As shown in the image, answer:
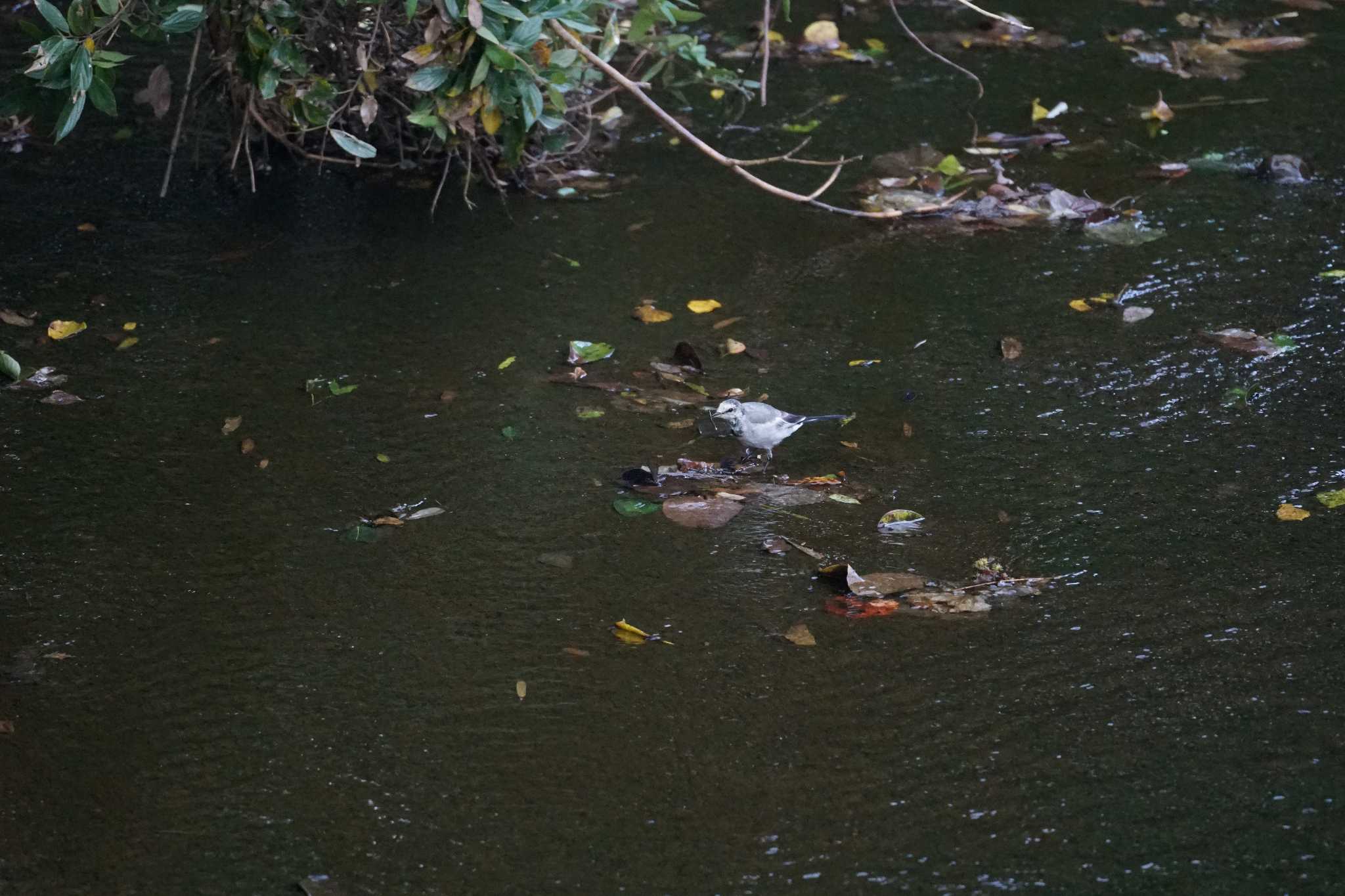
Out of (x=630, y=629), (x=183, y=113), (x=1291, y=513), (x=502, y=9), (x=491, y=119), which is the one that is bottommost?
(x=630, y=629)

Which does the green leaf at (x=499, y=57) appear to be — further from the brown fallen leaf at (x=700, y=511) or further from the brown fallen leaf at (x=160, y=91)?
the brown fallen leaf at (x=160, y=91)

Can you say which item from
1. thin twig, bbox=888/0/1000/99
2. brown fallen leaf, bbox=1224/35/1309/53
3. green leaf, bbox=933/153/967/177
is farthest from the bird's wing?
brown fallen leaf, bbox=1224/35/1309/53

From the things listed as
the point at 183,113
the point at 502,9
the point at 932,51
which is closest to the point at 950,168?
the point at 932,51

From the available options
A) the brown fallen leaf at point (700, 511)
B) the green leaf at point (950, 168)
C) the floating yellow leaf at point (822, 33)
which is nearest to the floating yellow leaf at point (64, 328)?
the brown fallen leaf at point (700, 511)

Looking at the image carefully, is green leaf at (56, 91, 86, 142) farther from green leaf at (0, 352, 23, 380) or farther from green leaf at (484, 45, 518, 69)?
green leaf at (484, 45, 518, 69)

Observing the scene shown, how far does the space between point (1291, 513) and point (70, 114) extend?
3.02m

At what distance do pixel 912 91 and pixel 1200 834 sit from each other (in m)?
3.93

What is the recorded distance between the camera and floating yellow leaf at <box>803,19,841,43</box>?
5.94 m

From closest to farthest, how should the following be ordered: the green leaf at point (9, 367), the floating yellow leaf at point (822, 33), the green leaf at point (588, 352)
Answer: the green leaf at point (9, 367), the green leaf at point (588, 352), the floating yellow leaf at point (822, 33)

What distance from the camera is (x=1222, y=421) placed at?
3.35 m

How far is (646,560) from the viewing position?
288 centimetres

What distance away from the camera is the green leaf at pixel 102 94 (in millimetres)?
3184

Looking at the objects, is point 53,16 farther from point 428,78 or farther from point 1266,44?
point 1266,44

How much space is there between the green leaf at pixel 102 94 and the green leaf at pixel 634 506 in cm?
157
